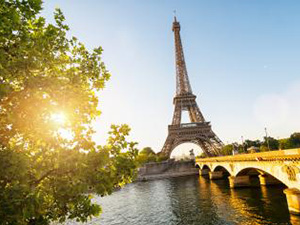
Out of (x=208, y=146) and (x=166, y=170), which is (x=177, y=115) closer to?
(x=208, y=146)

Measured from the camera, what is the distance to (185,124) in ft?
240

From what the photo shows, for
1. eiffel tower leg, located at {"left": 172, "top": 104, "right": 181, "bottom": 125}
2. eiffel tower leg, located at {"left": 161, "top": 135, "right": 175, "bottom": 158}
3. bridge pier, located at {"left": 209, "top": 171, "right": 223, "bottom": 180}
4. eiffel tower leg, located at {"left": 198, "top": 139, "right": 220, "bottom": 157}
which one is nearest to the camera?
bridge pier, located at {"left": 209, "top": 171, "right": 223, "bottom": 180}

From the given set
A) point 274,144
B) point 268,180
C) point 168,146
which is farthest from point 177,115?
point 268,180

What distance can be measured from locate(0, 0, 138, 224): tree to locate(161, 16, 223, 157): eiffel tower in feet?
219

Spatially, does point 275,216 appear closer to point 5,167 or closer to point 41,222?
point 41,222

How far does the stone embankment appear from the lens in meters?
68.1

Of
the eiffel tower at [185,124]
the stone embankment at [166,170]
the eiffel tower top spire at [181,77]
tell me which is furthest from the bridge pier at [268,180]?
the eiffel tower top spire at [181,77]

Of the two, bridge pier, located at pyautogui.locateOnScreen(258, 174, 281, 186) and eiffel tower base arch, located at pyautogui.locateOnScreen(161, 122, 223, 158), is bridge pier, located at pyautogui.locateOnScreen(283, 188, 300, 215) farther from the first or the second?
eiffel tower base arch, located at pyautogui.locateOnScreen(161, 122, 223, 158)

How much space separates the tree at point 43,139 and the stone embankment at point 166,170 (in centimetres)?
6336

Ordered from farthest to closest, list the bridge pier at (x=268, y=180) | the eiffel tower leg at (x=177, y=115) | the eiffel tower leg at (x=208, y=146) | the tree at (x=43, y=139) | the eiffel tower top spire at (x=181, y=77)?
1. the eiffel tower top spire at (x=181, y=77)
2. the eiffel tower leg at (x=177, y=115)
3. the eiffel tower leg at (x=208, y=146)
4. the bridge pier at (x=268, y=180)
5. the tree at (x=43, y=139)

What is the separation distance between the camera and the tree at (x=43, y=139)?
4230 millimetres

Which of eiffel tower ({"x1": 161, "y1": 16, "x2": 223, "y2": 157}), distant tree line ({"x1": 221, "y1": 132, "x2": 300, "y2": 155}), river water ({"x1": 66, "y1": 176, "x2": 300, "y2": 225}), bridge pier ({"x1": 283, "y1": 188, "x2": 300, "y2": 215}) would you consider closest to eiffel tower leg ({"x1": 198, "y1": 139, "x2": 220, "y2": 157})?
eiffel tower ({"x1": 161, "y1": 16, "x2": 223, "y2": 157})

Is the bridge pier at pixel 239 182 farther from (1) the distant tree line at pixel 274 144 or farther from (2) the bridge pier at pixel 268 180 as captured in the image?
(1) the distant tree line at pixel 274 144

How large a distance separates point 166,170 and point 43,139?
2764 inches
